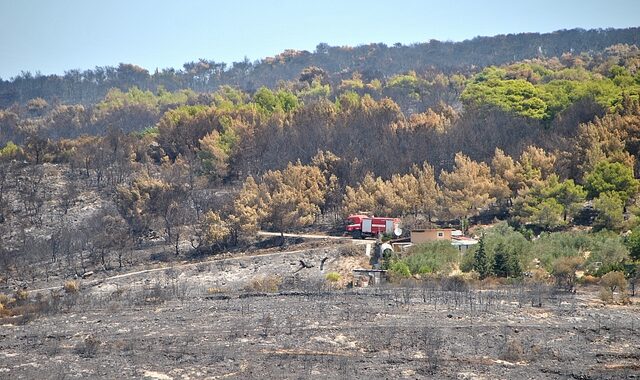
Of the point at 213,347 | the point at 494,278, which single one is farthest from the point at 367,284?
the point at 213,347

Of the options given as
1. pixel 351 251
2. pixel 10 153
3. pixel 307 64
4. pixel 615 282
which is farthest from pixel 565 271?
pixel 307 64

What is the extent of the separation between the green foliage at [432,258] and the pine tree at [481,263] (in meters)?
1.38

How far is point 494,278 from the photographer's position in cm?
3338

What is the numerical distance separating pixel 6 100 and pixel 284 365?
124 meters

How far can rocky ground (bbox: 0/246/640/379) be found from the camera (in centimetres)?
2336

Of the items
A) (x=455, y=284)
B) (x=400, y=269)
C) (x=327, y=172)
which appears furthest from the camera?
(x=327, y=172)

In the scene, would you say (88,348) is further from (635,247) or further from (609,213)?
(609,213)

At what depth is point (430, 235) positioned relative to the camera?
132ft

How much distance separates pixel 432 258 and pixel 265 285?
6890 millimetres

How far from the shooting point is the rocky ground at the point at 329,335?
23359mm

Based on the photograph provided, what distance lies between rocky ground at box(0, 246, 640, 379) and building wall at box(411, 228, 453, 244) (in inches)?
267

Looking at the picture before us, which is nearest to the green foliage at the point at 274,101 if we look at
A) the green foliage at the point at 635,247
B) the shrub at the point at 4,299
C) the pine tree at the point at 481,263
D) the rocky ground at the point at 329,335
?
the shrub at the point at 4,299

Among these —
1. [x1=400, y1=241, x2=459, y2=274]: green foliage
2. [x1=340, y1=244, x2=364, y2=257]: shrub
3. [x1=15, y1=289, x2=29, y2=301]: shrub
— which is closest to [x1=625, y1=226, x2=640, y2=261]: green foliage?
[x1=400, y1=241, x2=459, y2=274]: green foliage

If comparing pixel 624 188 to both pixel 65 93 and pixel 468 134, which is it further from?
pixel 65 93
